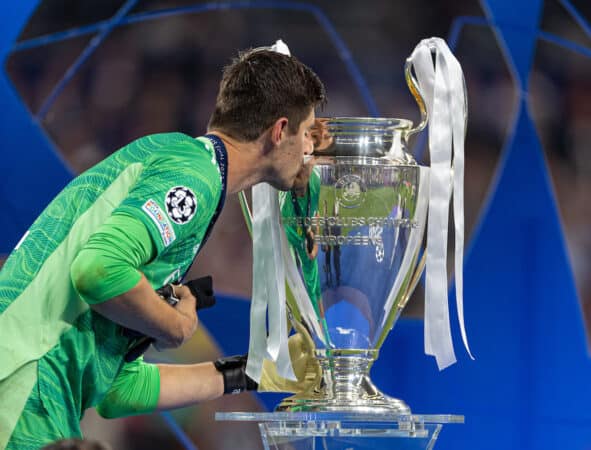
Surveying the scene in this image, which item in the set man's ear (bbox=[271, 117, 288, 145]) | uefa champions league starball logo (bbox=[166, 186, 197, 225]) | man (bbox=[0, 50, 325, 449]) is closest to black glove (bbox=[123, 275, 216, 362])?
man (bbox=[0, 50, 325, 449])

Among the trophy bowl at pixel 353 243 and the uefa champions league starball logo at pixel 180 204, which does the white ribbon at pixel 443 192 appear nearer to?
the trophy bowl at pixel 353 243

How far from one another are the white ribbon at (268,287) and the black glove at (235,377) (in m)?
0.13

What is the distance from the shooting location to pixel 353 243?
153 centimetres

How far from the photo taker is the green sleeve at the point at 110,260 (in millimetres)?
1245

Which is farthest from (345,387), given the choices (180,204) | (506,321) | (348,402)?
(506,321)

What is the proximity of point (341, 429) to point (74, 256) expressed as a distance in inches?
18.1

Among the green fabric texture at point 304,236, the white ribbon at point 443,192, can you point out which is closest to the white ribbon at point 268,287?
the green fabric texture at point 304,236

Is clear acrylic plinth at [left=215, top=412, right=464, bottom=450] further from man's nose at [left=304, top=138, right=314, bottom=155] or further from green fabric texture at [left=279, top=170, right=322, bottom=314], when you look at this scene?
man's nose at [left=304, top=138, right=314, bottom=155]

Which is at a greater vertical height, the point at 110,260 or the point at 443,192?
the point at 443,192

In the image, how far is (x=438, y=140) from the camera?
5.21 feet

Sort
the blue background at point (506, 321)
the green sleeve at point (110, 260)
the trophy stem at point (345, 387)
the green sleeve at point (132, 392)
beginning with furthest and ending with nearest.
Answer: the blue background at point (506, 321)
the green sleeve at point (132, 392)
the trophy stem at point (345, 387)
the green sleeve at point (110, 260)

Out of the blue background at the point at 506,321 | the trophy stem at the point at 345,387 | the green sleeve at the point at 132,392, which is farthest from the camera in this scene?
the blue background at the point at 506,321

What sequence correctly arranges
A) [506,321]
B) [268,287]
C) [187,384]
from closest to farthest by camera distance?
[268,287] → [187,384] → [506,321]

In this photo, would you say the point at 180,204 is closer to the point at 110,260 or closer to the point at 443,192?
the point at 110,260
